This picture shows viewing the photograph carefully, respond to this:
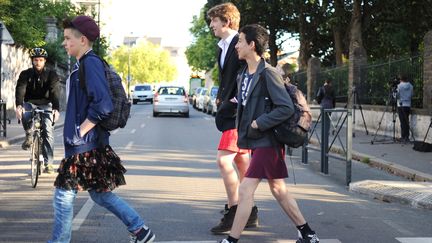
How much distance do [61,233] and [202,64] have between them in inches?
3005

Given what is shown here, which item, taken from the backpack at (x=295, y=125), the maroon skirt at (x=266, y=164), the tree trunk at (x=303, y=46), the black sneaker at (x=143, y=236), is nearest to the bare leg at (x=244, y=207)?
the maroon skirt at (x=266, y=164)

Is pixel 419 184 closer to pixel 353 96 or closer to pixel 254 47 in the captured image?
pixel 254 47

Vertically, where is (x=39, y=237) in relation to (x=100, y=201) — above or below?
below

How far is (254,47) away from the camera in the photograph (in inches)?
203

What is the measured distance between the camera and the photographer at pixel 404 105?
16484mm

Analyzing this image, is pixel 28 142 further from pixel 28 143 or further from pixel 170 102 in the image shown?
pixel 170 102

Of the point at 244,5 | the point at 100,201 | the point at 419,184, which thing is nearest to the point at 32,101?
the point at 100,201

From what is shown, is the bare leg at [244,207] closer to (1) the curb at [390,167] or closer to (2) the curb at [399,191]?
(2) the curb at [399,191]

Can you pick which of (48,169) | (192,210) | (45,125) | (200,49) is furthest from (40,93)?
(200,49)

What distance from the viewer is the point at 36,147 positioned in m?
8.81

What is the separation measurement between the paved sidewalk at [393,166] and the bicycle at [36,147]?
4.29 metres

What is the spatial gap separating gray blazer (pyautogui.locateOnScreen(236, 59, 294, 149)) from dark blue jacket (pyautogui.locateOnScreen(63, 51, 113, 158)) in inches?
45.6

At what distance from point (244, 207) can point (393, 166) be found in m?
7.02

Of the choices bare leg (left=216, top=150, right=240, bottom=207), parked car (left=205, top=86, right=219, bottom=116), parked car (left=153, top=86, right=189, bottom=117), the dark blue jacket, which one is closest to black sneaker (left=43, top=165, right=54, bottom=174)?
bare leg (left=216, top=150, right=240, bottom=207)
